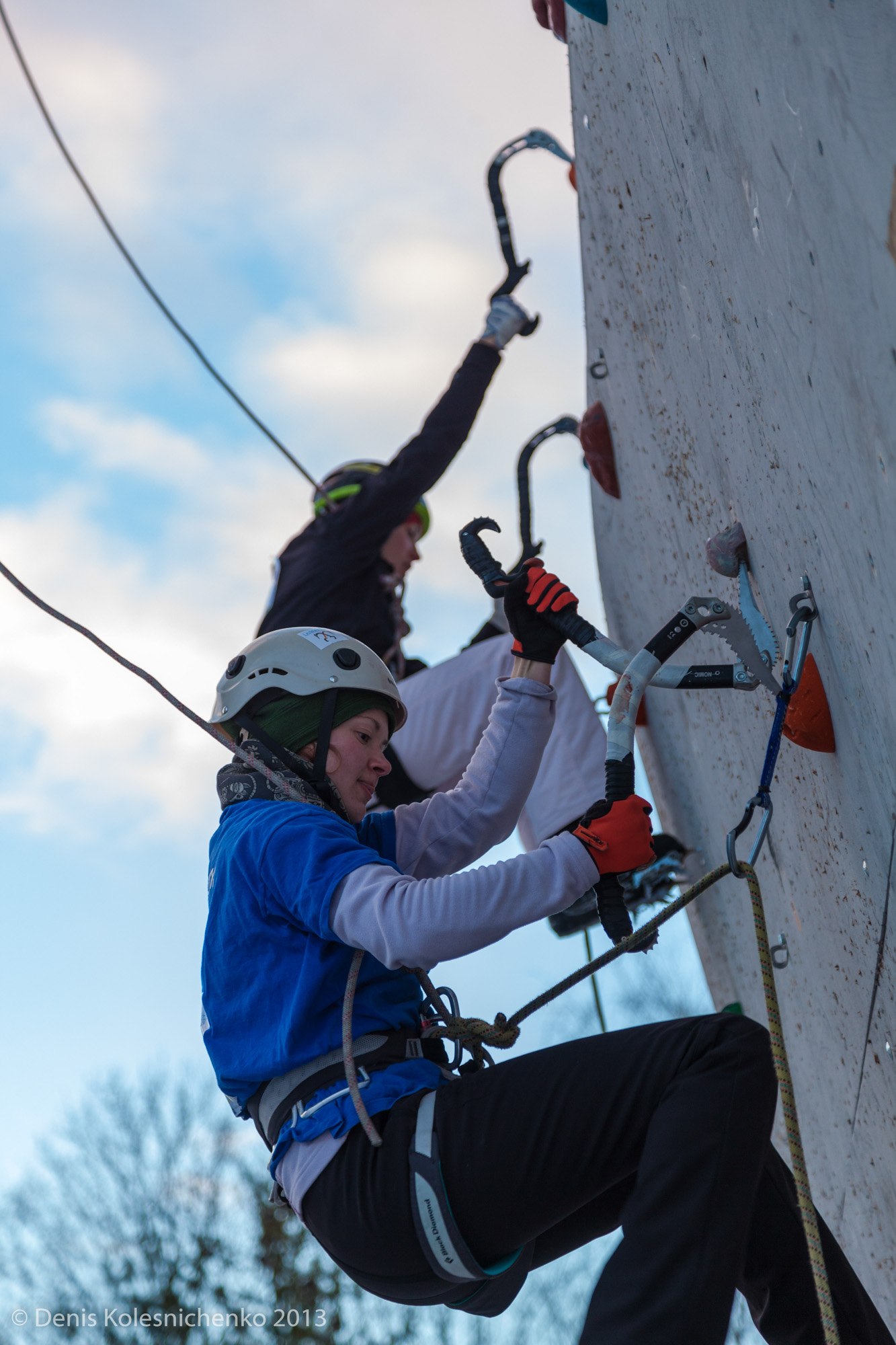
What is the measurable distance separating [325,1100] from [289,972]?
203 millimetres

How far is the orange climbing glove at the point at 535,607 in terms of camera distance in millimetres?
2467

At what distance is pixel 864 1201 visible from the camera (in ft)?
9.97

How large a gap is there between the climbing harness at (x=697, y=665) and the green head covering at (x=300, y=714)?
0.33 metres

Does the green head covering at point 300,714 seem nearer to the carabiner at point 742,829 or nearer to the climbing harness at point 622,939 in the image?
the climbing harness at point 622,939

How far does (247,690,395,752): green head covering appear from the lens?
2.57 metres

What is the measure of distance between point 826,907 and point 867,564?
108 centimetres

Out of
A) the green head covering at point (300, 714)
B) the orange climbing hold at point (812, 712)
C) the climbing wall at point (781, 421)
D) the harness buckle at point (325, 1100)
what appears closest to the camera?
the climbing wall at point (781, 421)

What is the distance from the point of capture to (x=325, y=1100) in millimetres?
2162

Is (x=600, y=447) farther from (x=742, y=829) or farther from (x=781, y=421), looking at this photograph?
(x=742, y=829)

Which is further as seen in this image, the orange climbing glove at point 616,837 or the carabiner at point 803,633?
the carabiner at point 803,633

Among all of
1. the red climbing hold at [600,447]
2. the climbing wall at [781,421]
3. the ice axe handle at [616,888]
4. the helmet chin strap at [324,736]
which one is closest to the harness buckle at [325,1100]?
the ice axe handle at [616,888]

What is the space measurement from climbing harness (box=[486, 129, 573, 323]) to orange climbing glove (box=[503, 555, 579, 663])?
234 centimetres

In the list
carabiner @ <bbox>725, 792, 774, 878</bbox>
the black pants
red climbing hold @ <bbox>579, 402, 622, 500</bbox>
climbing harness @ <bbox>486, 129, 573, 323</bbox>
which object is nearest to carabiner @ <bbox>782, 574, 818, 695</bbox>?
carabiner @ <bbox>725, 792, 774, 878</bbox>

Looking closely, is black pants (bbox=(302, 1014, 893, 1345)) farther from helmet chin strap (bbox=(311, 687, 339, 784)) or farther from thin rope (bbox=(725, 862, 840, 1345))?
helmet chin strap (bbox=(311, 687, 339, 784))
